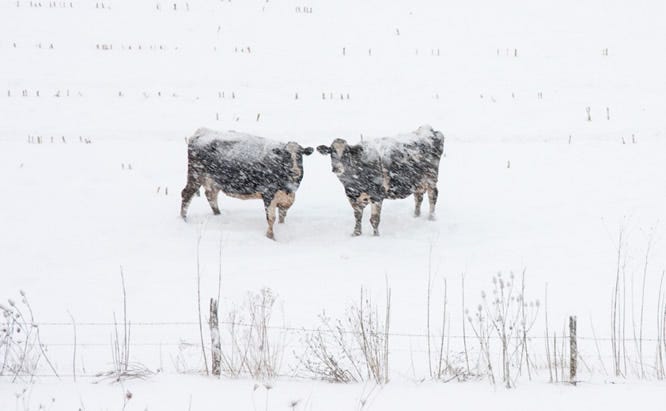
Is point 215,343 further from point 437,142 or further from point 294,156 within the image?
point 437,142

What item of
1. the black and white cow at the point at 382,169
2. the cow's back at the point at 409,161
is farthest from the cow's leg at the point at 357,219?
the cow's back at the point at 409,161

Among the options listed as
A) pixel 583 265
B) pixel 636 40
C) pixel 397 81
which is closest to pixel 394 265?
pixel 583 265

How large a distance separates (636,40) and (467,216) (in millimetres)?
13346

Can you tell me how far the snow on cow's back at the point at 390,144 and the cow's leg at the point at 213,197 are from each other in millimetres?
2216

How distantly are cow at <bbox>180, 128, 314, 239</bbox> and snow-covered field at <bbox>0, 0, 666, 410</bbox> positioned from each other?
55cm

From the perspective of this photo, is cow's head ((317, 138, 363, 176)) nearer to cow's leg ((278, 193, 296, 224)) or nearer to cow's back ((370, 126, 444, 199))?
cow's back ((370, 126, 444, 199))

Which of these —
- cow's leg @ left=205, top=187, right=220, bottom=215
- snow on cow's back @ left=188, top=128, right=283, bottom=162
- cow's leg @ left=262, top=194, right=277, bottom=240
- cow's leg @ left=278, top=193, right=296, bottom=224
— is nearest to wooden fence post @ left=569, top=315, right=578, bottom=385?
cow's leg @ left=262, top=194, right=277, bottom=240

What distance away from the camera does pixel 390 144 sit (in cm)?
1200

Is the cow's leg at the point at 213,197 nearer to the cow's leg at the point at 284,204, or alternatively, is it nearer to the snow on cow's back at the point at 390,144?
the cow's leg at the point at 284,204

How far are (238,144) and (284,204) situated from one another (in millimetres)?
1036

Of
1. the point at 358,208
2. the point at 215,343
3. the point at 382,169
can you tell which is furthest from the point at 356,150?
the point at 215,343

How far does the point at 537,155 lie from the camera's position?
15375mm

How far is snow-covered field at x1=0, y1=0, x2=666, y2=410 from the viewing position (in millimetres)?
7504

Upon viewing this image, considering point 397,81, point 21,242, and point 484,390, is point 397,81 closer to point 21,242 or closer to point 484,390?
point 21,242
